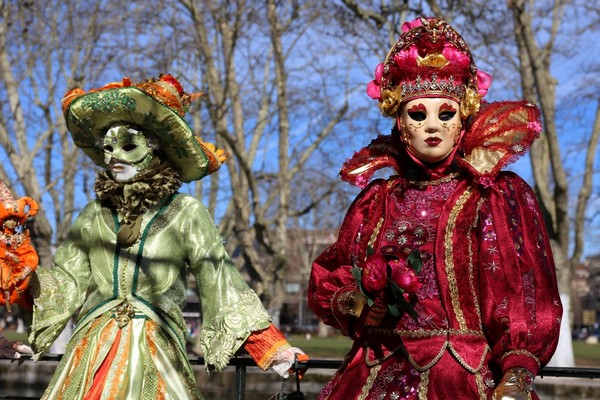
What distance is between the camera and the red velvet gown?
275cm

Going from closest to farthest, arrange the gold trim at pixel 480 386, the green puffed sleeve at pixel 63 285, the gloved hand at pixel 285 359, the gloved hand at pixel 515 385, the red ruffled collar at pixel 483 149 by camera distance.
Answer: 1. the gloved hand at pixel 515 385
2. the gold trim at pixel 480 386
3. the red ruffled collar at pixel 483 149
4. the gloved hand at pixel 285 359
5. the green puffed sleeve at pixel 63 285

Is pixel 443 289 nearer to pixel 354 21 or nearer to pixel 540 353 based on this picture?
pixel 540 353

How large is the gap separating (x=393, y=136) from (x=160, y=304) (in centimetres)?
125

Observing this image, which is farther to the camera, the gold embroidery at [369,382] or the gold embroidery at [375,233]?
the gold embroidery at [375,233]

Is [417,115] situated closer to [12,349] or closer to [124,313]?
[124,313]

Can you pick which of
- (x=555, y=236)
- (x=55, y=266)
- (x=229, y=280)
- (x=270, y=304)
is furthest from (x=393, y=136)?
(x=270, y=304)

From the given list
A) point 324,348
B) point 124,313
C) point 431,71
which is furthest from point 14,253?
point 324,348

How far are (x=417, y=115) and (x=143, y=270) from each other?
1.41m

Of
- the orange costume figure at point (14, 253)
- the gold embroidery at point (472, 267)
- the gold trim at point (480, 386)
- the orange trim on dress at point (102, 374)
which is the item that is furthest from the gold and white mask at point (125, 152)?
the gold trim at point (480, 386)

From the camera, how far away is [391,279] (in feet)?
9.11

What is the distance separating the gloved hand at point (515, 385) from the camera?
8.41 feet

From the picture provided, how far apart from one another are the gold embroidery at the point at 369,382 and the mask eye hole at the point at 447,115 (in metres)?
0.92

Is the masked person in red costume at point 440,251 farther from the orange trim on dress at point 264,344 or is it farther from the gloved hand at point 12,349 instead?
the gloved hand at point 12,349

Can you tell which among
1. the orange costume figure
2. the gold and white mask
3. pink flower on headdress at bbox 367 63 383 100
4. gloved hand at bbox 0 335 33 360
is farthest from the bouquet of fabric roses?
gloved hand at bbox 0 335 33 360
